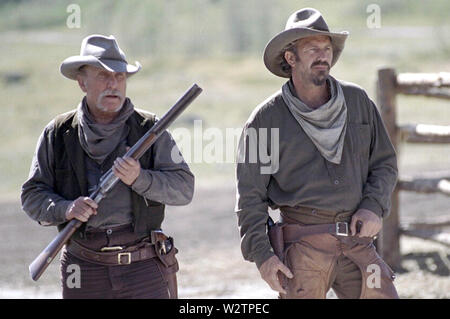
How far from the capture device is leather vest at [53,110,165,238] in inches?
185

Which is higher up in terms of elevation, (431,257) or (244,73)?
(244,73)

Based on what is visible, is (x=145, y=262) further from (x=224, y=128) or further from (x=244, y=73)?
(x=244, y=73)

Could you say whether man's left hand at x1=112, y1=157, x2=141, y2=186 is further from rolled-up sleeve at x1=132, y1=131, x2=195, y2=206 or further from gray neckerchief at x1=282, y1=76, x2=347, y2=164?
gray neckerchief at x1=282, y1=76, x2=347, y2=164

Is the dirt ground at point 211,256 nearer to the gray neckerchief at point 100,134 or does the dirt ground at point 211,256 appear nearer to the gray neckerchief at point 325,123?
the gray neckerchief at point 325,123

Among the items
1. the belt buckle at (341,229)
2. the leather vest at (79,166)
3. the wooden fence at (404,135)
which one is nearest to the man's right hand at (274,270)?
the belt buckle at (341,229)

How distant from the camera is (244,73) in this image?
2897 cm

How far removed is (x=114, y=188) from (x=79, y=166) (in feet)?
0.77

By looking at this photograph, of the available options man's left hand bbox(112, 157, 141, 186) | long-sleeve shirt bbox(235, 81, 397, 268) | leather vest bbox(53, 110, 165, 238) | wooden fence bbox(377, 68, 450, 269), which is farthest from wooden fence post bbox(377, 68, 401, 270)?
man's left hand bbox(112, 157, 141, 186)

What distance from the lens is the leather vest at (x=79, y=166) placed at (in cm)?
470

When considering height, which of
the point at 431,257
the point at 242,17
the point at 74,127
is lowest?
the point at 431,257

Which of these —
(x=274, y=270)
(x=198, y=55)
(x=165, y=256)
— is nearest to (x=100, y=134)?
(x=165, y=256)

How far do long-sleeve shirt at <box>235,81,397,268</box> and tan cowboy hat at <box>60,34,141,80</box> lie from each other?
28.5 inches
